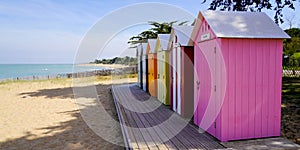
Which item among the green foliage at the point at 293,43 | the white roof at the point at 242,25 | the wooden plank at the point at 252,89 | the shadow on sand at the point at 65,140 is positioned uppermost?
the green foliage at the point at 293,43

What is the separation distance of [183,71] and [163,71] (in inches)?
82.4

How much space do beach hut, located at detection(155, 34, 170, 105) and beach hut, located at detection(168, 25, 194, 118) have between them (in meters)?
0.91

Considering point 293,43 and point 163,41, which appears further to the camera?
point 293,43

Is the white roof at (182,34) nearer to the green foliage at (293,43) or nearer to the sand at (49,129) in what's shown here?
the sand at (49,129)

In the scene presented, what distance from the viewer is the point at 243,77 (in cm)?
432

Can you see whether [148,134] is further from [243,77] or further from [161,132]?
[243,77]

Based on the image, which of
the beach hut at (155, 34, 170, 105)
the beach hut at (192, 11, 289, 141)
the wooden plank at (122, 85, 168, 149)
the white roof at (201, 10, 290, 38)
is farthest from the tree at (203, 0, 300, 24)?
the wooden plank at (122, 85, 168, 149)

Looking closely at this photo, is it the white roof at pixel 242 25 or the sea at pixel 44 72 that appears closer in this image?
the white roof at pixel 242 25

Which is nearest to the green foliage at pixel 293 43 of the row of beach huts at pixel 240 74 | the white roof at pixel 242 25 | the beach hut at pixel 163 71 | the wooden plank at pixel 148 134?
the beach hut at pixel 163 71

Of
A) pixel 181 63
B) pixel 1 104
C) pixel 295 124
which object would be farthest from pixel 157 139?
pixel 1 104

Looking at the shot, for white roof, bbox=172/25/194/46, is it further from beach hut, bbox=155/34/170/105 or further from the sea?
the sea

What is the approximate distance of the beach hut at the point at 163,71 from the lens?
25.4ft

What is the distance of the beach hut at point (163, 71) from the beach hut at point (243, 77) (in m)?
3.09

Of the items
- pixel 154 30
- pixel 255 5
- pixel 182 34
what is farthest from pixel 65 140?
pixel 154 30
